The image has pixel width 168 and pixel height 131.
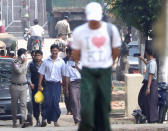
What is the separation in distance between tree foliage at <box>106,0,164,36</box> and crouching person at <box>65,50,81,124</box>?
6.64 feet

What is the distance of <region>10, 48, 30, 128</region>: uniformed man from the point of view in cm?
1523

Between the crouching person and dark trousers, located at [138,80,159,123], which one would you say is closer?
the crouching person

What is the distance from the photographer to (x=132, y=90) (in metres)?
17.7

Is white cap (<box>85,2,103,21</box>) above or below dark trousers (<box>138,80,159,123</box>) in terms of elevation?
above

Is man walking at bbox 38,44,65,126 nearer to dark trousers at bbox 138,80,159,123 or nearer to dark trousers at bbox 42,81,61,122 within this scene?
dark trousers at bbox 42,81,61,122

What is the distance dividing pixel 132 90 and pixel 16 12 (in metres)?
32.4

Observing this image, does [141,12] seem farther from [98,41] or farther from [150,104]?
[98,41]

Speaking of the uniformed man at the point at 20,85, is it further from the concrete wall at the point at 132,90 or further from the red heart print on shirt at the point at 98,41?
the red heart print on shirt at the point at 98,41

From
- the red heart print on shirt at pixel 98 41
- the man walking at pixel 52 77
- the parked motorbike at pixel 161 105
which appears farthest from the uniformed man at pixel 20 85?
the red heart print on shirt at pixel 98 41

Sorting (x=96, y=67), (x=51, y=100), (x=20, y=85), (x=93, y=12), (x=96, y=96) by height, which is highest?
(x=93, y=12)

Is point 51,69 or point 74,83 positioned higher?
point 51,69

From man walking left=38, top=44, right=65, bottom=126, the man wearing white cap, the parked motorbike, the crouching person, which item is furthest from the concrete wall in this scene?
the man wearing white cap

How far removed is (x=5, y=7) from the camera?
49812 mm

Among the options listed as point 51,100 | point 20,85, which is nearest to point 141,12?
point 51,100
